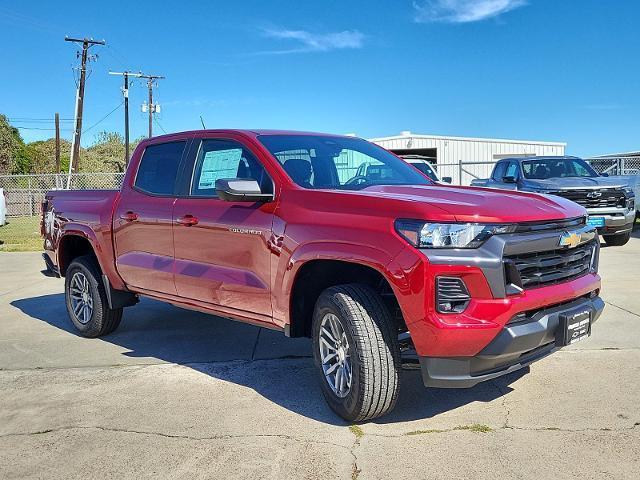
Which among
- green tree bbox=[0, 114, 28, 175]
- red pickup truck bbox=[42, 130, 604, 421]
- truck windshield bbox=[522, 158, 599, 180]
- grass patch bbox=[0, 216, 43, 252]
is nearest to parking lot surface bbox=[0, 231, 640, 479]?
red pickup truck bbox=[42, 130, 604, 421]

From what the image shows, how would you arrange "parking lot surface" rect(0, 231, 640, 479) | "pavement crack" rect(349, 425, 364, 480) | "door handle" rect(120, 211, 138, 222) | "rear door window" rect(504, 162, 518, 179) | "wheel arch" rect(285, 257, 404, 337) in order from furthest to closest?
"rear door window" rect(504, 162, 518, 179) < "door handle" rect(120, 211, 138, 222) < "wheel arch" rect(285, 257, 404, 337) < "parking lot surface" rect(0, 231, 640, 479) < "pavement crack" rect(349, 425, 364, 480)

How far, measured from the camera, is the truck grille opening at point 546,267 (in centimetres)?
329

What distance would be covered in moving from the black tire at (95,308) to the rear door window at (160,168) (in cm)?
109

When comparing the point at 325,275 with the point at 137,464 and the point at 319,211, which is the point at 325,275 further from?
the point at 137,464

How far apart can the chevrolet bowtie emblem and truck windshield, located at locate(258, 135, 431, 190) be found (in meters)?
1.24

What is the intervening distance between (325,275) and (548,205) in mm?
1465

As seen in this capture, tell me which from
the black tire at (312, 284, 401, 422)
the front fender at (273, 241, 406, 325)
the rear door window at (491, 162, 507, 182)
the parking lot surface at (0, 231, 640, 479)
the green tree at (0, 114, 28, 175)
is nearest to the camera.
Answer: the parking lot surface at (0, 231, 640, 479)

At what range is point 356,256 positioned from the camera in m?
3.47

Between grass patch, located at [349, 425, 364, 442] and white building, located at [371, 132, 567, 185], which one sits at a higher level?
white building, located at [371, 132, 567, 185]

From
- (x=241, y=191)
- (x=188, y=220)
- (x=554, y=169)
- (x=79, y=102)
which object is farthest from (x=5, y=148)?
(x=241, y=191)

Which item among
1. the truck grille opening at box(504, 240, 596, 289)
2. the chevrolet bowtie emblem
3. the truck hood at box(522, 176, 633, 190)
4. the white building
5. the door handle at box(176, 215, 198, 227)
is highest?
the white building

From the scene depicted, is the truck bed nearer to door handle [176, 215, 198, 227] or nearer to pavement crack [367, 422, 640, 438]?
door handle [176, 215, 198, 227]

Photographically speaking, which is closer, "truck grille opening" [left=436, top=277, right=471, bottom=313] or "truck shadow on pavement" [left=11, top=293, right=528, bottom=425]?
"truck grille opening" [left=436, top=277, right=471, bottom=313]

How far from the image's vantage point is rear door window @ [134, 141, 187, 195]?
510 cm
